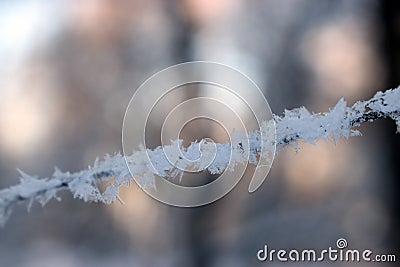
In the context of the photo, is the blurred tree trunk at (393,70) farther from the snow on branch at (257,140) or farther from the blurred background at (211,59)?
the snow on branch at (257,140)

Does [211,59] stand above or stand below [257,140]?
above

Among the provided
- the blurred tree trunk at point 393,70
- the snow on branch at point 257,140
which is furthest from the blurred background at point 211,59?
the snow on branch at point 257,140

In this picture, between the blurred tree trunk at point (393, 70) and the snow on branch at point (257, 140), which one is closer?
the snow on branch at point (257, 140)

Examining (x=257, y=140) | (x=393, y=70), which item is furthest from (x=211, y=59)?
(x=257, y=140)

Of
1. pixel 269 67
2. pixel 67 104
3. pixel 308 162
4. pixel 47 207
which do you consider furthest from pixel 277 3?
pixel 47 207

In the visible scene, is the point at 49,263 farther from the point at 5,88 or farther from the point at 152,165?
the point at 152,165

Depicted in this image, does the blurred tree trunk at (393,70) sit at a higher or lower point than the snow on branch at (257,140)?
higher

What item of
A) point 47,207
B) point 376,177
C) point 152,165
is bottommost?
point 152,165

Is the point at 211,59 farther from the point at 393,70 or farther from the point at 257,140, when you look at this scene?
the point at 257,140
